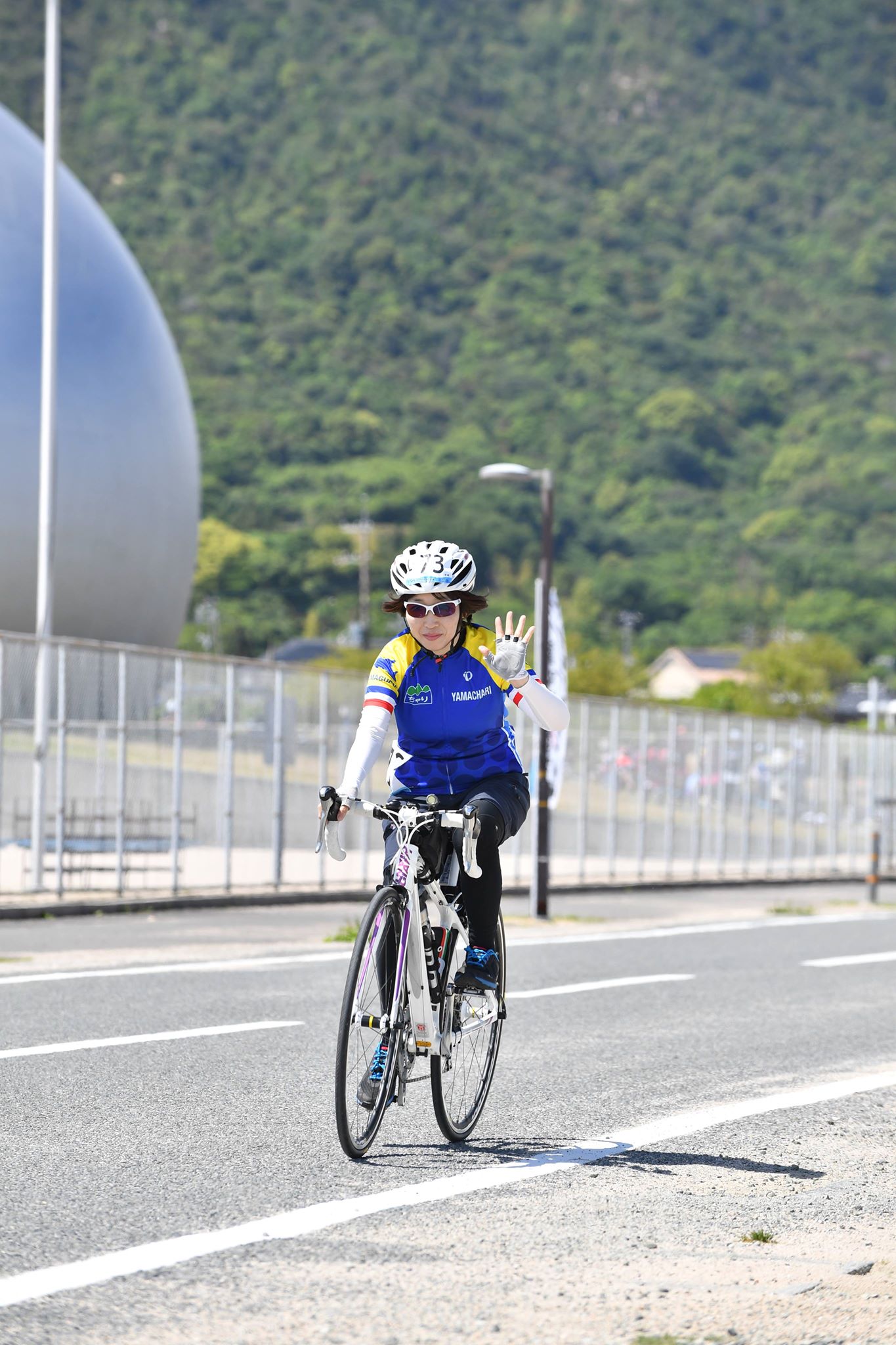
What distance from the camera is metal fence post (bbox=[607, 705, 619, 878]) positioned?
29.3m

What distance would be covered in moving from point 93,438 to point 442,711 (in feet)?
92.8

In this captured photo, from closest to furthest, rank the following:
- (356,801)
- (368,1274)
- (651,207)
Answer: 1. (368,1274)
2. (356,801)
3. (651,207)

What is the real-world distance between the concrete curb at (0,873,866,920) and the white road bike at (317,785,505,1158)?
11.6 metres

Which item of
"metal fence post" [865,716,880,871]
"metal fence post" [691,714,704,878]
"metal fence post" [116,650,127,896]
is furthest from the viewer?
"metal fence post" [865,716,880,871]

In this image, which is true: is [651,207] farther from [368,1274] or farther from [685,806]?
[368,1274]

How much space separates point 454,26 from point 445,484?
57325 millimetres

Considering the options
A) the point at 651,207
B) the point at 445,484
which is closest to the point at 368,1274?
the point at 445,484

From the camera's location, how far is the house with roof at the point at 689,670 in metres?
147

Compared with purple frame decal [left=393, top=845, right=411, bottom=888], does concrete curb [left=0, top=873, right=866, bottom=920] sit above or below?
below

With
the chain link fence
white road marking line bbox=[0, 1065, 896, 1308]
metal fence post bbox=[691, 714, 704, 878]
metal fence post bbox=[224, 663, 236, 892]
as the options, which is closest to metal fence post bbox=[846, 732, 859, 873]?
the chain link fence

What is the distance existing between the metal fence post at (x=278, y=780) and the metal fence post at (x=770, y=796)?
561 inches

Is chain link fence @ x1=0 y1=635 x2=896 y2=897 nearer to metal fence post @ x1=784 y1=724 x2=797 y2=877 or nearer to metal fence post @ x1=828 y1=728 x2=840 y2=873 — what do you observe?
metal fence post @ x1=784 y1=724 x2=797 y2=877

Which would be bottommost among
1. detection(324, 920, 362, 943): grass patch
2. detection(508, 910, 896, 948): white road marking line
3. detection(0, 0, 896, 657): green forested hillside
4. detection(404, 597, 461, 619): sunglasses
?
detection(508, 910, 896, 948): white road marking line

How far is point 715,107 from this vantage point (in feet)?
615
